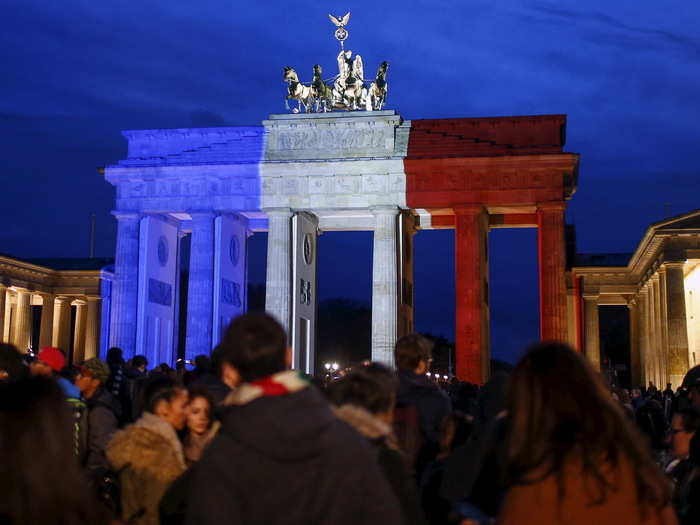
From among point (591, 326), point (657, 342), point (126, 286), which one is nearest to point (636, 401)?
point (657, 342)

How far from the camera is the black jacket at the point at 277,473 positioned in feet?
14.2

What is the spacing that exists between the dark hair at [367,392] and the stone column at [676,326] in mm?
45564

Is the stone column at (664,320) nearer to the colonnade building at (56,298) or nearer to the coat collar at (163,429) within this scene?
the colonnade building at (56,298)

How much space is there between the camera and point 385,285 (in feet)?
161

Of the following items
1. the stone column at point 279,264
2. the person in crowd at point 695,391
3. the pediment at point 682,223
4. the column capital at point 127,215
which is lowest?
the person in crowd at point 695,391

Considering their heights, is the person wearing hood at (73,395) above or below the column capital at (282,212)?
below

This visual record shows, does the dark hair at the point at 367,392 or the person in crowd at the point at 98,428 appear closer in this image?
the dark hair at the point at 367,392

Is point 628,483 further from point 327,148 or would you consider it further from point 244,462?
point 327,148

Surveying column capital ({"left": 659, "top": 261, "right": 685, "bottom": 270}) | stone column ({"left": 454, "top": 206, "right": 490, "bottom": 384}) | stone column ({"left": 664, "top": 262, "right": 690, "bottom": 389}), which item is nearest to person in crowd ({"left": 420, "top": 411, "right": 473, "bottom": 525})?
stone column ({"left": 454, "top": 206, "right": 490, "bottom": 384})

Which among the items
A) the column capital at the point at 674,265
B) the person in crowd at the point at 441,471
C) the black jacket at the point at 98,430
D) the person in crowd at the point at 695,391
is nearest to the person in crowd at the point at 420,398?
the person in crowd at the point at 441,471

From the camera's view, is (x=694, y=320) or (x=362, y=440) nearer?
(x=362, y=440)

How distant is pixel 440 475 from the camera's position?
24.1ft

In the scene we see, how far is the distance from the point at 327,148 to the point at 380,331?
10599 mm

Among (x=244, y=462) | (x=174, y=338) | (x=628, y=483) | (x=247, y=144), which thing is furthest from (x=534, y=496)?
(x=174, y=338)
